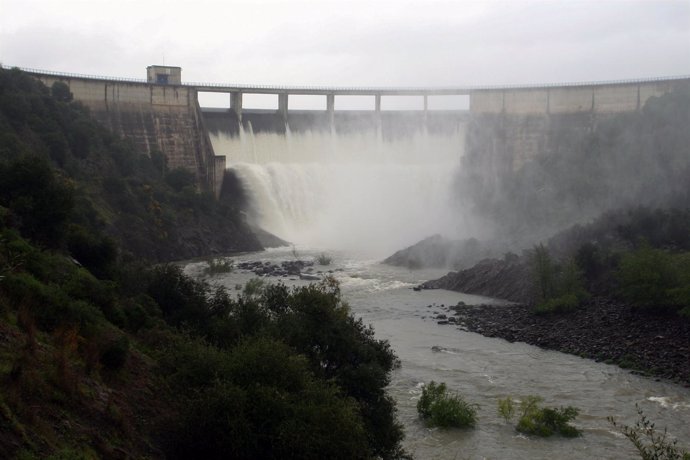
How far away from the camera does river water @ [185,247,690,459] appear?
66.1 ft

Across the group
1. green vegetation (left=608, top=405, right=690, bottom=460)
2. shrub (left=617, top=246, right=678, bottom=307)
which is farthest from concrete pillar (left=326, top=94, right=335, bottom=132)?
green vegetation (left=608, top=405, right=690, bottom=460)

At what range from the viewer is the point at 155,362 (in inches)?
698

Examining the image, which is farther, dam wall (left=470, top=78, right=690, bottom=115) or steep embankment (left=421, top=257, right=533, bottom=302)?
dam wall (left=470, top=78, right=690, bottom=115)

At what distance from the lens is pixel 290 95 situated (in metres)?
65.9

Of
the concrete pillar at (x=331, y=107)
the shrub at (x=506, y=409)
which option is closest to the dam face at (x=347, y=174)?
the concrete pillar at (x=331, y=107)

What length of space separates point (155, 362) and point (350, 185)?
162ft

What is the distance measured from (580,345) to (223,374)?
62.5 ft

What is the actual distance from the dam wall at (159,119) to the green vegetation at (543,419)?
39.9 meters

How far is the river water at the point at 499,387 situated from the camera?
2014 centimetres

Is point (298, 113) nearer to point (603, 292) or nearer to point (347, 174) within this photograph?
point (347, 174)

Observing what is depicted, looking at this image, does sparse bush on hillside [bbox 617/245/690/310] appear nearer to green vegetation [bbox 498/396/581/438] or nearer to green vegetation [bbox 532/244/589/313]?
green vegetation [bbox 532/244/589/313]

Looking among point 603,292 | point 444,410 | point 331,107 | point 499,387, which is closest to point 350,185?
point 331,107

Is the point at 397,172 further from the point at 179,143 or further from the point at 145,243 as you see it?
the point at 145,243

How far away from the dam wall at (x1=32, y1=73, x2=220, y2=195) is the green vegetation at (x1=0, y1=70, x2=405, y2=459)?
106 ft
